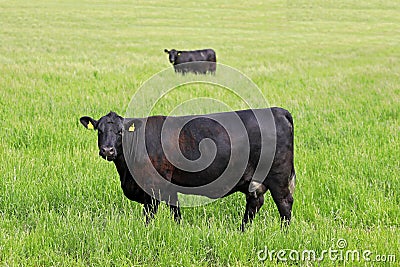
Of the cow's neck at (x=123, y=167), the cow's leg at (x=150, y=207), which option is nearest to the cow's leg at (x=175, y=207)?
the cow's leg at (x=150, y=207)

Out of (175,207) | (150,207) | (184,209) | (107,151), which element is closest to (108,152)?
(107,151)

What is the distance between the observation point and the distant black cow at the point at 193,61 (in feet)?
58.5

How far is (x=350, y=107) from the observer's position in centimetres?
1063

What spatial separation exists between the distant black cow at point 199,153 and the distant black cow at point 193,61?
12.1 m

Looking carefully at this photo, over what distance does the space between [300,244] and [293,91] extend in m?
8.74

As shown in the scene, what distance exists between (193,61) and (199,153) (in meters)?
14.2

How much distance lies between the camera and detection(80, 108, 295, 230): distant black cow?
5.04 m

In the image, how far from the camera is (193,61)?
62.2 feet

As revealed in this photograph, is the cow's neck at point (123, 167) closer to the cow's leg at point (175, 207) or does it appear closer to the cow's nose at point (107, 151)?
the cow's nose at point (107, 151)

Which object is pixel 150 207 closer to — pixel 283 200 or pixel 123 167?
pixel 123 167

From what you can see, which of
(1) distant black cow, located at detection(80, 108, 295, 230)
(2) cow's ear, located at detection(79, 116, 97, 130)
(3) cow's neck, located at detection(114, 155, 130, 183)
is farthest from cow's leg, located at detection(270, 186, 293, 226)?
(2) cow's ear, located at detection(79, 116, 97, 130)

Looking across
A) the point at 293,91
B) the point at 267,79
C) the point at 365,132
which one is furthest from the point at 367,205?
the point at 267,79

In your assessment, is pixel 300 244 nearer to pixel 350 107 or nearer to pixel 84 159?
pixel 84 159

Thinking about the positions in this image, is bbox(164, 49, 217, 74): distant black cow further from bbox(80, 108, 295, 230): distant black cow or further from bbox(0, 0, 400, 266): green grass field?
bbox(80, 108, 295, 230): distant black cow
